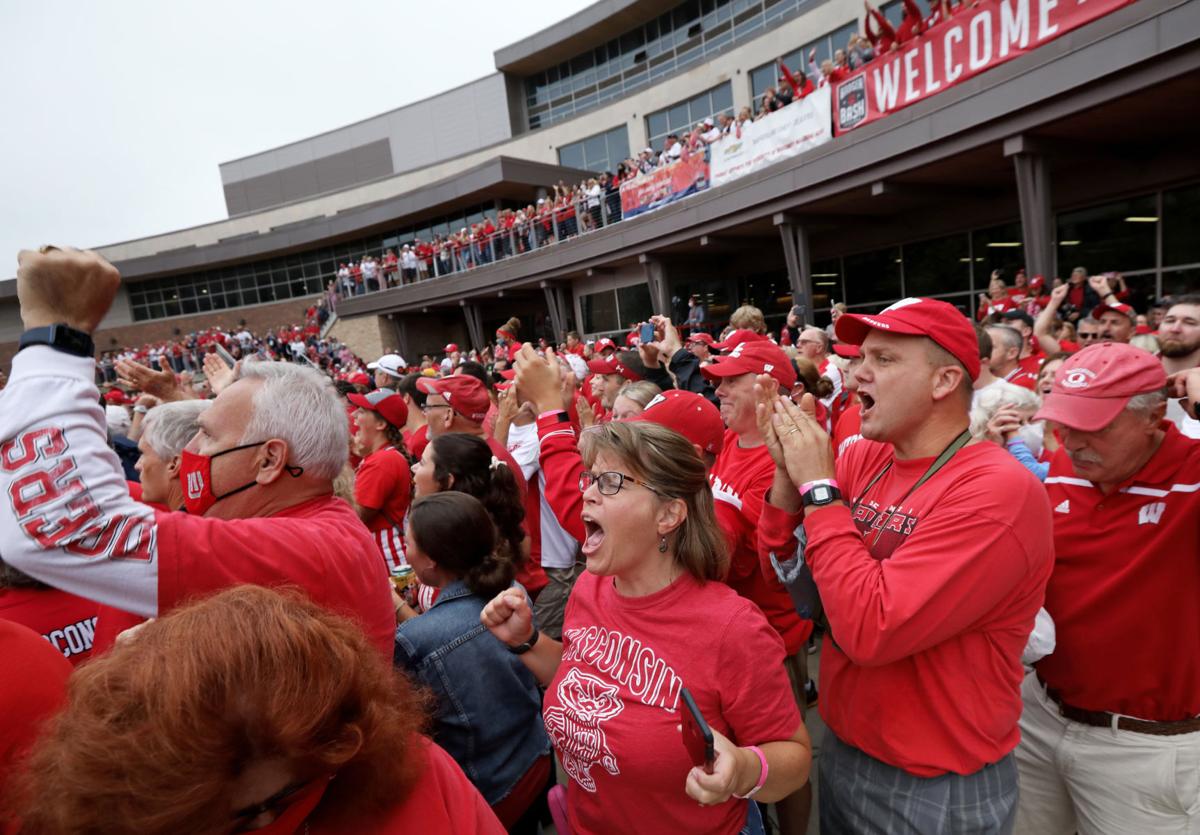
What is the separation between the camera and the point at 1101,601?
6.51 ft

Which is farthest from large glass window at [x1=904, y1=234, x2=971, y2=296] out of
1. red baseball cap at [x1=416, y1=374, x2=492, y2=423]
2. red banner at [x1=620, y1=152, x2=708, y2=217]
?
red baseball cap at [x1=416, y1=374, x2=492, y2=423]

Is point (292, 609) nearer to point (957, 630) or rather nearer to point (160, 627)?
point (160, 627)

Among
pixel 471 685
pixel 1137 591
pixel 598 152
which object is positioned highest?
pixel 598 152

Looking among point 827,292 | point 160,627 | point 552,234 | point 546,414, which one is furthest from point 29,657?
point 552,234

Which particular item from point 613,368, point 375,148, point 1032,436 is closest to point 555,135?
point 375,148

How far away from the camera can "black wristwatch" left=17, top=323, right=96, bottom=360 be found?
129 centimetres

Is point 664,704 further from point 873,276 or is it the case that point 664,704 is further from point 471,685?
point 873,276

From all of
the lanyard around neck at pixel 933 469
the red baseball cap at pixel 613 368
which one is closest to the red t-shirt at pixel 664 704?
the lanyard around neck at pixel 933 469

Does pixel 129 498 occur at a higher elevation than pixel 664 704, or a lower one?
higher

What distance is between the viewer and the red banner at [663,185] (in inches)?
560

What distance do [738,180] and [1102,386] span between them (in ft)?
40.6

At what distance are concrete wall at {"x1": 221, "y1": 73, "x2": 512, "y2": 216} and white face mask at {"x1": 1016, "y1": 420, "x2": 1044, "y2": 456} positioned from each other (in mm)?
33136

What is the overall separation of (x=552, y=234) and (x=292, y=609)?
19895mm

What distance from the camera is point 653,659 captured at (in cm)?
166
